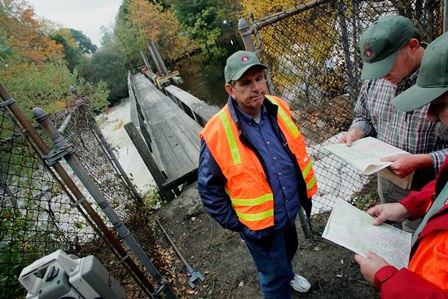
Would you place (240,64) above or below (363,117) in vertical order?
above

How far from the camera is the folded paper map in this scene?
1700 millimetres

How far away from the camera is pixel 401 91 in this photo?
1.79 meters

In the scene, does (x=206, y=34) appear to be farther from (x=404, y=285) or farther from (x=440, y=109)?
(x=404, y=285)

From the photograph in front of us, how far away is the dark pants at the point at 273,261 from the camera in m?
1.96

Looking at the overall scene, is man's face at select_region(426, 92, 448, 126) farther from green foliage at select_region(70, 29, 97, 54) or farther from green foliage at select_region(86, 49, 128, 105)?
green foliage at select_region(70, 29, 97, 54)

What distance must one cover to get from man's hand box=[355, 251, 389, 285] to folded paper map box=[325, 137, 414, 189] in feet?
1.80

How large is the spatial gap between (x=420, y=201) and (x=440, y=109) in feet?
2.24

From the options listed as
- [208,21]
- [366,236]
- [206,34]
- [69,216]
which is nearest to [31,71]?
[69,216]

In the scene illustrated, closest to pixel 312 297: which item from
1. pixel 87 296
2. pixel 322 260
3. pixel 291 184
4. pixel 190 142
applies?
pixel 322 260

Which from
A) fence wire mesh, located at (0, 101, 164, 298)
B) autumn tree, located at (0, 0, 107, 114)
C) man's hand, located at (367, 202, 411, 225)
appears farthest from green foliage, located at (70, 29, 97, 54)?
man's hand, located at (367, 202, 411, 225)

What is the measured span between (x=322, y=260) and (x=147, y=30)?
Answer: 3469 cm

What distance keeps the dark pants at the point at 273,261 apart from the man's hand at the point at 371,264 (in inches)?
26.8

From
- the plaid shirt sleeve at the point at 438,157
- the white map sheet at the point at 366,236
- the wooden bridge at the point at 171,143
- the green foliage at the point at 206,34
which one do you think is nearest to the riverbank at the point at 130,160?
the wooden bridge at the point at 171,143

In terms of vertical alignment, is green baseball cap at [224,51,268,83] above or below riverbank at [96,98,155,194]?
above
